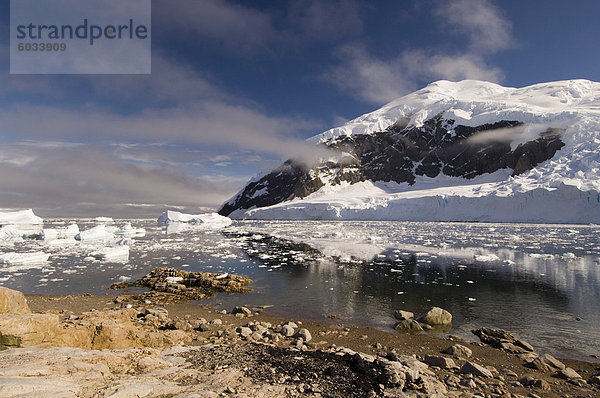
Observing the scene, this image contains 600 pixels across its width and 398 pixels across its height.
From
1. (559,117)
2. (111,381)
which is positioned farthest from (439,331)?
(559,117)

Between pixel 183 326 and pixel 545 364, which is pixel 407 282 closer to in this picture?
pixel 545 364

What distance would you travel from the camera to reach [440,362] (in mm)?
6492

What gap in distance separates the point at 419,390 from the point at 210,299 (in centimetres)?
967

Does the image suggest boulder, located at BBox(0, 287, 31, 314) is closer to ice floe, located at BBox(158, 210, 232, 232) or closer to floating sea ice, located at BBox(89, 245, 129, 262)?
floating sea ice, located at BBox(89, 245, 129, 262)

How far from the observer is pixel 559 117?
302 ft

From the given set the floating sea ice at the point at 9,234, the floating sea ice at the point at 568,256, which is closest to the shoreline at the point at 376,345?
the floating sea ice at the point at 568,256

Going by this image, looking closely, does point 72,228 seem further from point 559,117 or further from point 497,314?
point 559,117

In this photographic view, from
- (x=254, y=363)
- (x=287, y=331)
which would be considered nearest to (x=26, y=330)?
(x=254, y=363)

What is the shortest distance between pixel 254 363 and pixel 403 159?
143m

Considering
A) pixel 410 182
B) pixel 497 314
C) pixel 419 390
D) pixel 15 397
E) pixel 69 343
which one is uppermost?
pixel 410 182

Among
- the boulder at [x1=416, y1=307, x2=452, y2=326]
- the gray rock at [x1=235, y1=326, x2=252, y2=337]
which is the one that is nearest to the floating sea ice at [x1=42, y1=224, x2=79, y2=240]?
the gray rock at [x1=235, y1=326, x2=252, y2=337]

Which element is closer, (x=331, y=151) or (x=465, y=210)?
(x=465, y=210)

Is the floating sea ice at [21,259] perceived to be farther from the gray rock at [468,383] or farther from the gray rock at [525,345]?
the gray rock at [525,345]

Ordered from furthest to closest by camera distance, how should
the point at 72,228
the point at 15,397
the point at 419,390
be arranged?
the point at 72,228 < the point at 419,390 < the point at 15,397
